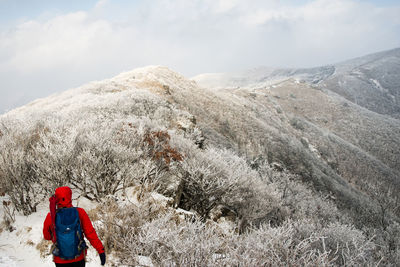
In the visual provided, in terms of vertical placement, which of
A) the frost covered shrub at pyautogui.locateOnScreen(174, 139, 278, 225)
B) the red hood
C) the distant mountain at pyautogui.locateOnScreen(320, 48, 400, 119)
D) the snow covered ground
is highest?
the red hood

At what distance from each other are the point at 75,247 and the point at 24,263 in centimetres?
151

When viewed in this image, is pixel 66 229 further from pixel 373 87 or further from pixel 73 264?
pixel 373 87

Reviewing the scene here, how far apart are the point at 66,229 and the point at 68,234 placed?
3.0 inches

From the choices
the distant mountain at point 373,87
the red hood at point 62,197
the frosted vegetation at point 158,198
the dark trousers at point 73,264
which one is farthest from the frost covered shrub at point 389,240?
the distant mountain at point 373,87

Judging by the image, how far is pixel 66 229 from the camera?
2.80 meters

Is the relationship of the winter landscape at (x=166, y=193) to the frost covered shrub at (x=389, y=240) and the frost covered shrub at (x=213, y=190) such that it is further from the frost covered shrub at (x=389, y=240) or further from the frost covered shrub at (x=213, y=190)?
the frost covered shrub at (x=389, y=240)

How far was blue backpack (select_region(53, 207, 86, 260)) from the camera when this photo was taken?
9.21ft

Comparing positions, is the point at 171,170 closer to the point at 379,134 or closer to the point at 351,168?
the point at 351,168

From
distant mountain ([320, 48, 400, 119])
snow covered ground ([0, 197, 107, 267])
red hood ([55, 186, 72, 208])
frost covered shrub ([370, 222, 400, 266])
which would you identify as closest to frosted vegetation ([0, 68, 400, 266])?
snow covered ground ([0, 197, 107, 267])

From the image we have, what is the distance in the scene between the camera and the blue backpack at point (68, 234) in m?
2.81

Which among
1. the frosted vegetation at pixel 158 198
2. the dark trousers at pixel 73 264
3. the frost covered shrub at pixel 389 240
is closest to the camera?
the dark trousers at pixel 73 264

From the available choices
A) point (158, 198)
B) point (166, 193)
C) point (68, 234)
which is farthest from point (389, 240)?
point (68, 234)

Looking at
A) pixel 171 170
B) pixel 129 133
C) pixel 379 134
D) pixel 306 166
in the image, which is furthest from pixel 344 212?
pixel 379 134

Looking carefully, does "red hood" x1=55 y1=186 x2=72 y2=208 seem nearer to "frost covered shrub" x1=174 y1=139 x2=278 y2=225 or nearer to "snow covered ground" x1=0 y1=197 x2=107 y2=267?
"snow covered ground" x1=0 y1=197 x2=107 y2=267
